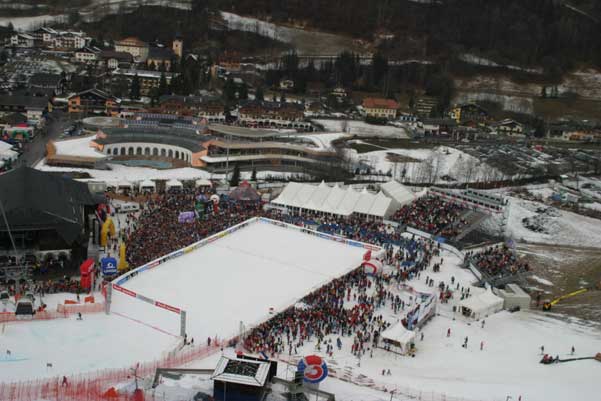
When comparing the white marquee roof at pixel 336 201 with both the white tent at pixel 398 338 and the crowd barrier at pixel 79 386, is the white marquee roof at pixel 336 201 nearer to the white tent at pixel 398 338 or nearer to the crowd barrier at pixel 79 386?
the white tent at pixel 398 338

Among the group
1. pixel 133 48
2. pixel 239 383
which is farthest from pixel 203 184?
pixel 133 48

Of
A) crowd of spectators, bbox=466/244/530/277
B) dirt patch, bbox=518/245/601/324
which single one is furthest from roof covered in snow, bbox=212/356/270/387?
crowd of spectators, bbox=466/244/530/277

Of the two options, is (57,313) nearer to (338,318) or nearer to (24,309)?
(24,309)

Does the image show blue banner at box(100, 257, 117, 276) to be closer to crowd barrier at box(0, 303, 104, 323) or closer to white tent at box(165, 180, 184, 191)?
crowd barrier at box(0, 303, 104, 323)

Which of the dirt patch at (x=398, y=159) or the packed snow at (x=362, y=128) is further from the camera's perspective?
the packed snow at (x=362, y=128)

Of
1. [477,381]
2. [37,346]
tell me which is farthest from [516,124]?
[37,346]

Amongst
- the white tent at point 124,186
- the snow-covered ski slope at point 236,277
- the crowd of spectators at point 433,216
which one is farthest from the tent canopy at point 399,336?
the white tent at point 124,186
